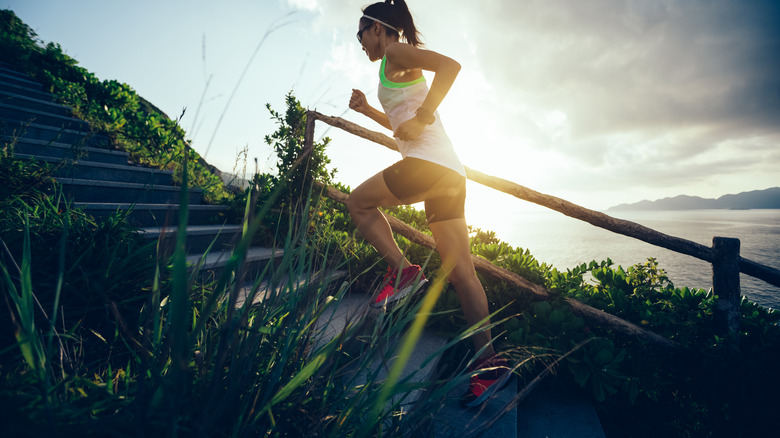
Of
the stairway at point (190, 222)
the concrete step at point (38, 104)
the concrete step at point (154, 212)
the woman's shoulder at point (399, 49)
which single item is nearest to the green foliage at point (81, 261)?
the stairway at point (190, 222)

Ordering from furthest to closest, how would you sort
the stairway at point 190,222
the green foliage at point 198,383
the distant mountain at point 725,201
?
the distant mountain at point 725,201 → the stairway at point 190,222 → the green foliage at point 198,383

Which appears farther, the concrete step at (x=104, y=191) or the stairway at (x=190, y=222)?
the concrete step at (x=104, y=191)

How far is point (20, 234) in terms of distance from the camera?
1.42 m

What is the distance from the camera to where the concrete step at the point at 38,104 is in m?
4.39

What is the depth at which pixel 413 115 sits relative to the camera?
1.79m

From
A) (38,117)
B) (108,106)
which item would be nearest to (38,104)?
(38,117)

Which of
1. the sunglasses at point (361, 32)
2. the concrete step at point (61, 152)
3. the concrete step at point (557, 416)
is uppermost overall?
the sunglasses at point (361, 32)

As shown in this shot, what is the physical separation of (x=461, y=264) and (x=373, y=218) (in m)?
0.60

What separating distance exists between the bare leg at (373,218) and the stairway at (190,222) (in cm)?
43

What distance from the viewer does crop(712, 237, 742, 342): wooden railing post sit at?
7.23ft

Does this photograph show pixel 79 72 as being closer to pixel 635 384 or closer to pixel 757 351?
pixel 635 384

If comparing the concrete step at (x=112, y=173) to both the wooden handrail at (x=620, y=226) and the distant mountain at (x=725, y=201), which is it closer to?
the wooden handrail at (x=620, y=226)

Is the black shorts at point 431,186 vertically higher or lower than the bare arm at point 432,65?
lower

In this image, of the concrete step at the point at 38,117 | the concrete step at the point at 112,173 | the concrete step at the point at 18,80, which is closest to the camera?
the concrete step at the point at 112,173
